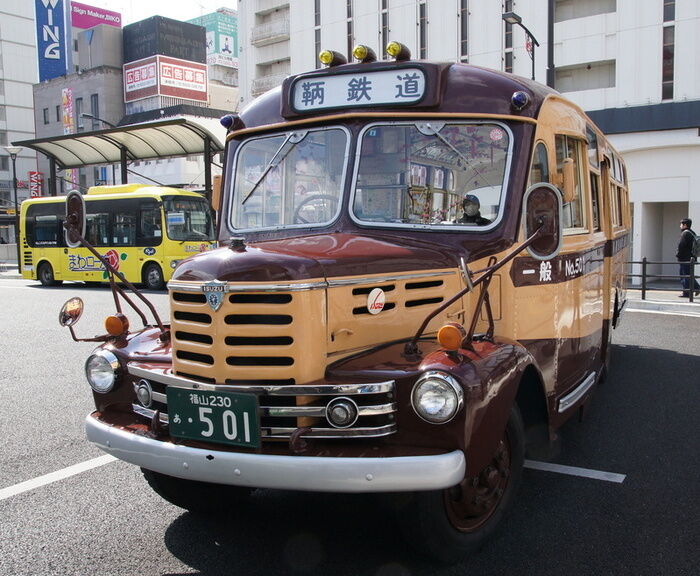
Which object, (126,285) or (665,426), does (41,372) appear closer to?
(126,285)

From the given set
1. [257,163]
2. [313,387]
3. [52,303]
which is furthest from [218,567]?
[52,303]

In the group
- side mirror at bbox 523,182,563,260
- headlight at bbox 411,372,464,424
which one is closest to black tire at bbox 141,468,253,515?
headlight at bbox 411,372,464,424

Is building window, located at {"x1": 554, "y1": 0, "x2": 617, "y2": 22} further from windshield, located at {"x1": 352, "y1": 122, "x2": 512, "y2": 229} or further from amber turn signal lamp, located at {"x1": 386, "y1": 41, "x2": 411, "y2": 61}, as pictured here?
windshield, located at {"x1": 352, "y1": 122, "x2": 512, "y2": 229}

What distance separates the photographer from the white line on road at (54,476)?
4.57m

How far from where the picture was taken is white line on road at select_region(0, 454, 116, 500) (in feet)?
15.0

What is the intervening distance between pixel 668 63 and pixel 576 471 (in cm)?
2345

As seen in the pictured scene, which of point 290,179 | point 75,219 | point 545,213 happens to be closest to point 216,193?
point 290,179

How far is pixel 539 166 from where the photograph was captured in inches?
171

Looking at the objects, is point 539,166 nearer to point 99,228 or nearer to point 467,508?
point 467,508

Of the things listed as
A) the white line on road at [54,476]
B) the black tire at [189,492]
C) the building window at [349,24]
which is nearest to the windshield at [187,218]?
the white line on road at [54,476]

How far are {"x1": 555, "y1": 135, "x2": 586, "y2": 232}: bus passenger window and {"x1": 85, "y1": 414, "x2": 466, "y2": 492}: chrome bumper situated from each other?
2.08 metres

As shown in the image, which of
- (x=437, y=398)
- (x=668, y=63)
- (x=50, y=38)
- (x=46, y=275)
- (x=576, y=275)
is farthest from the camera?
(x=50, y=38)

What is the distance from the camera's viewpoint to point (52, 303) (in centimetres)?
1650

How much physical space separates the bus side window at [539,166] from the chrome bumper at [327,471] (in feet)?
6.34
